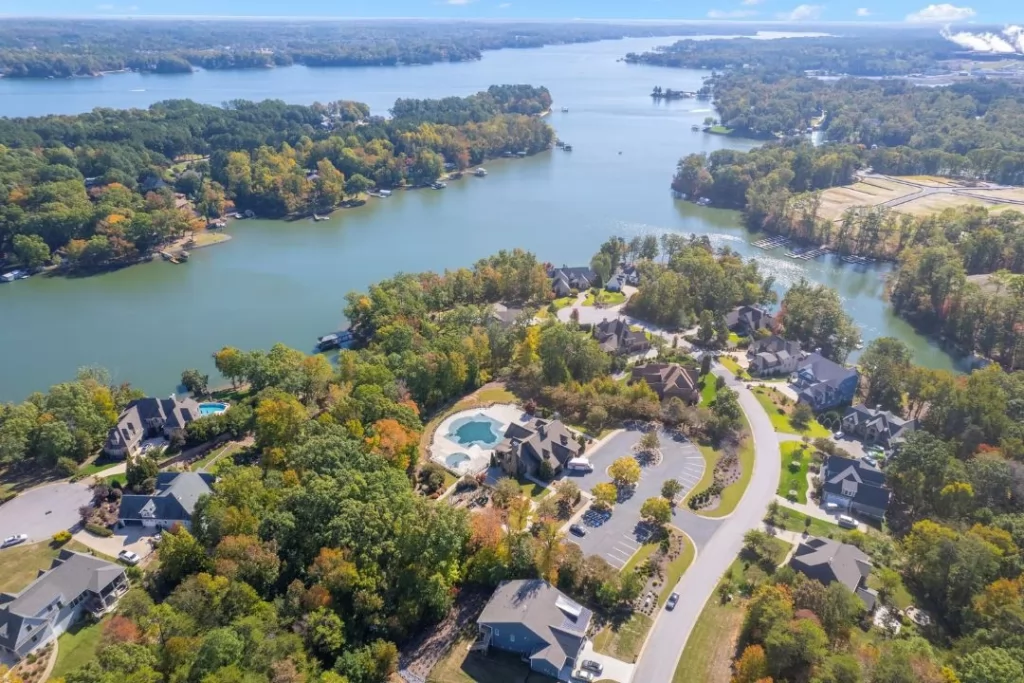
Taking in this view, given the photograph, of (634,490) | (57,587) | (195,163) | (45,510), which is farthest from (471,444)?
(195,163)

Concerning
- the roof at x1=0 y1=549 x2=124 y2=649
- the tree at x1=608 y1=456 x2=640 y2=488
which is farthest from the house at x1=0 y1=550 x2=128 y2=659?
the tree at x1=608 y1=456 x2=640 y2=488

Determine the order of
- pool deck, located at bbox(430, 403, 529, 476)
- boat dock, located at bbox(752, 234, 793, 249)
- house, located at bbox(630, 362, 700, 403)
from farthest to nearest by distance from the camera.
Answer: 1. boat dock, located at bbox(752, 234, 793, 249)
2. house, located at bbox(630, 362, 700, 403)
3. pool deck, located at bbox(430, 403, 529, 476)

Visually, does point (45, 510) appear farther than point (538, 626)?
Yes

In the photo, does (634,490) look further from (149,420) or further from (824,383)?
(149,420)

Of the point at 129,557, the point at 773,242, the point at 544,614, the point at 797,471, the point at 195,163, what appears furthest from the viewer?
the point at 195,163

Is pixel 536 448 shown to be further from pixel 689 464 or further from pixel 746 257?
pixel 746 257

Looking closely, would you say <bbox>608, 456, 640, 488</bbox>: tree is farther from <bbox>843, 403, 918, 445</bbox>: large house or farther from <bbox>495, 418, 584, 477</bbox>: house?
<bbox>843, 403, 918, 445</bbox>: large house

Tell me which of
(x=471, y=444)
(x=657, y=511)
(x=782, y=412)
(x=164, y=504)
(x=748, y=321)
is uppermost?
(x=164, y=504)
